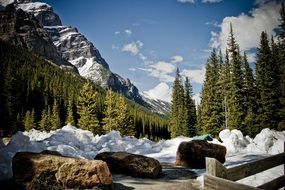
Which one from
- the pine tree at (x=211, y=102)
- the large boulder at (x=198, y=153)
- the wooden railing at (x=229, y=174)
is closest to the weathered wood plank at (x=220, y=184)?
the wooden railing at (x=229, y=174)

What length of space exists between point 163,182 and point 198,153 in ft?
13.6

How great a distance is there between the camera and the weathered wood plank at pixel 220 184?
3.40 m

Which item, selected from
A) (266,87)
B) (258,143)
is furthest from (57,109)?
(258,143)

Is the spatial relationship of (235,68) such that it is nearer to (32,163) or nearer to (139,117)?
(32,163)

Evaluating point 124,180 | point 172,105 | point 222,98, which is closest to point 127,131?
point 172,105

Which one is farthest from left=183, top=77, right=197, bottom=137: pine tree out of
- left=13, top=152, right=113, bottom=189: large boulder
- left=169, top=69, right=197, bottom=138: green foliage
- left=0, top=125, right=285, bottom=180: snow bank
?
left=13, top=152, right=113, bottom=189: large boulder

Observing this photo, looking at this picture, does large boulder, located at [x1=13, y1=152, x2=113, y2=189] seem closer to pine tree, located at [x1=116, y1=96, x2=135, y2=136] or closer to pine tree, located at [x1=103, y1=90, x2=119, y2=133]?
pine tree, located at [x1=103, y1=90, x2=119, y2=133]

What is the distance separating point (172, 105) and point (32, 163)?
59.8 metres

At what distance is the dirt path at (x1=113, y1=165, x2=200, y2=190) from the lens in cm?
977

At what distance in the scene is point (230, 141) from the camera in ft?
68.6

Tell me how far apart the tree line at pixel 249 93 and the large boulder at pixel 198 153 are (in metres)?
26.1

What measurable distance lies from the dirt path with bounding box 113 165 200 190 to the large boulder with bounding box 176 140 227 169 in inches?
70.9

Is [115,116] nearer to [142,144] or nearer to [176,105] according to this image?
[176,105]

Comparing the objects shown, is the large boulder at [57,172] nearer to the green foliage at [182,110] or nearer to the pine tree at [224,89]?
the pine tree at [224,89]
